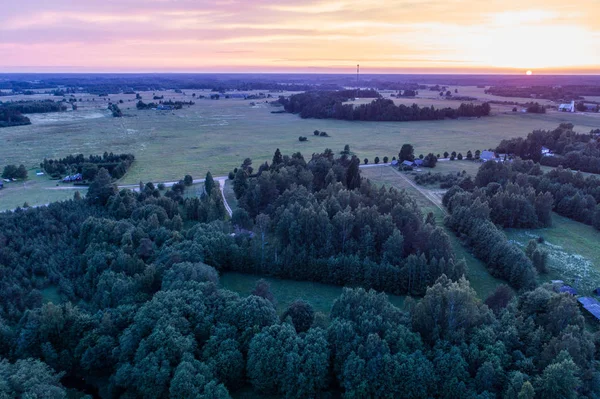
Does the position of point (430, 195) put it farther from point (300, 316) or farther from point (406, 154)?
point (300, 316)

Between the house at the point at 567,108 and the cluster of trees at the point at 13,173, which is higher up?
the house at the point at 567,108

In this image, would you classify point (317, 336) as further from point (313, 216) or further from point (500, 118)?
point (500, 118)

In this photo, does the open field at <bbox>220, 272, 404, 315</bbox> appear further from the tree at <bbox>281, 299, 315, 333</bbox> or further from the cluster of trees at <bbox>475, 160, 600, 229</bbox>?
the cluster of trees at <bbox>475, 160, 600, 229</bbox>

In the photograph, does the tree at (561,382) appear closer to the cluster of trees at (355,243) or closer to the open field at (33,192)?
the cluster of trees at (355,243)

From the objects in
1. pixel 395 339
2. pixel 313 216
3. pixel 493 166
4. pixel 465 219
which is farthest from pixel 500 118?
pixel 395 339

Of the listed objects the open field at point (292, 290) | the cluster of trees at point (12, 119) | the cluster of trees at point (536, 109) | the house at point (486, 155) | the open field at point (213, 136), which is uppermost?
the cluster of trees at point (536, 109)

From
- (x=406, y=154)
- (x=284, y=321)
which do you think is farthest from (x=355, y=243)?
(x=406, y=154)

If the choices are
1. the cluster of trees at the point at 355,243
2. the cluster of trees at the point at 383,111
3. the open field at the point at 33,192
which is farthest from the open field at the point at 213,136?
the cluster of trees at the point at 355,243

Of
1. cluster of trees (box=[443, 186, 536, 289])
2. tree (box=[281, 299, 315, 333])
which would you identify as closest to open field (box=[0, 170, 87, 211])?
tree (box=[281, 299, 315, 333])
